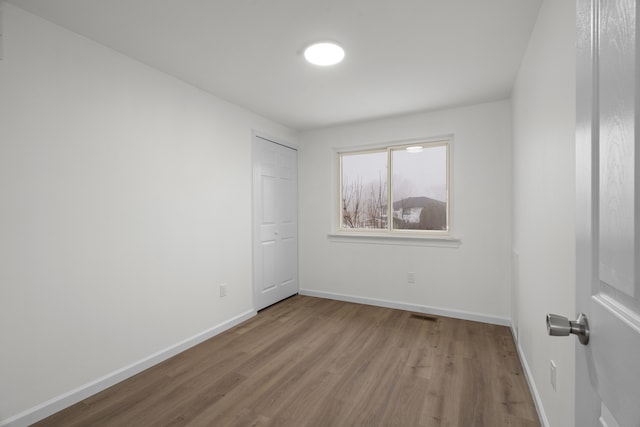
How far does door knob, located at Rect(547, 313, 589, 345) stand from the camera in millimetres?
605

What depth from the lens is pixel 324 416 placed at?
175 cm

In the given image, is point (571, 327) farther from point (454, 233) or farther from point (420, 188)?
point (420, 188)

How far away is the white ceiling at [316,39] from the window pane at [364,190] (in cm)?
106

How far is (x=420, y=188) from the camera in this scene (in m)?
3.62

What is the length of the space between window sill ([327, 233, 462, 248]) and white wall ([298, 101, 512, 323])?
0.19 feet

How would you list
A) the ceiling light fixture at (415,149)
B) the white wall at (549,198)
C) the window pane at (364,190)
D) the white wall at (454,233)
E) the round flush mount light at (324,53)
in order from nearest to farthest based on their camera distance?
the white wall at (549,198)
the round flush mount light at (324,53)
the white wall at (454,233)
the ceiling light fixture at (415,149)
the window pane at (364,190)

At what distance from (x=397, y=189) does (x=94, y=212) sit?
3092 mm

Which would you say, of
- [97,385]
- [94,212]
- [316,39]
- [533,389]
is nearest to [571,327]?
[533,389]

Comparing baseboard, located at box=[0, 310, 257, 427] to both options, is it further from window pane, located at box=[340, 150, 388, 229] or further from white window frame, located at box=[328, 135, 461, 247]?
window pane, located at box=[340, 150, 388, 229]

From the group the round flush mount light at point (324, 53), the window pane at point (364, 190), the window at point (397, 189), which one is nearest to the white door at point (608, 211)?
the round flush mount light at point (324, 53)

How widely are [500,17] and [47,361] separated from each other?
3.41 metres

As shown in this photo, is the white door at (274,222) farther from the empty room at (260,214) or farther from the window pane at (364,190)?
the window pane at (364,190)

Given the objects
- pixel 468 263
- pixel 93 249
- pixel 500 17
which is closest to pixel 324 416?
pixel 93 249

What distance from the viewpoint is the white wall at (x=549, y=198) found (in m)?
1.19
